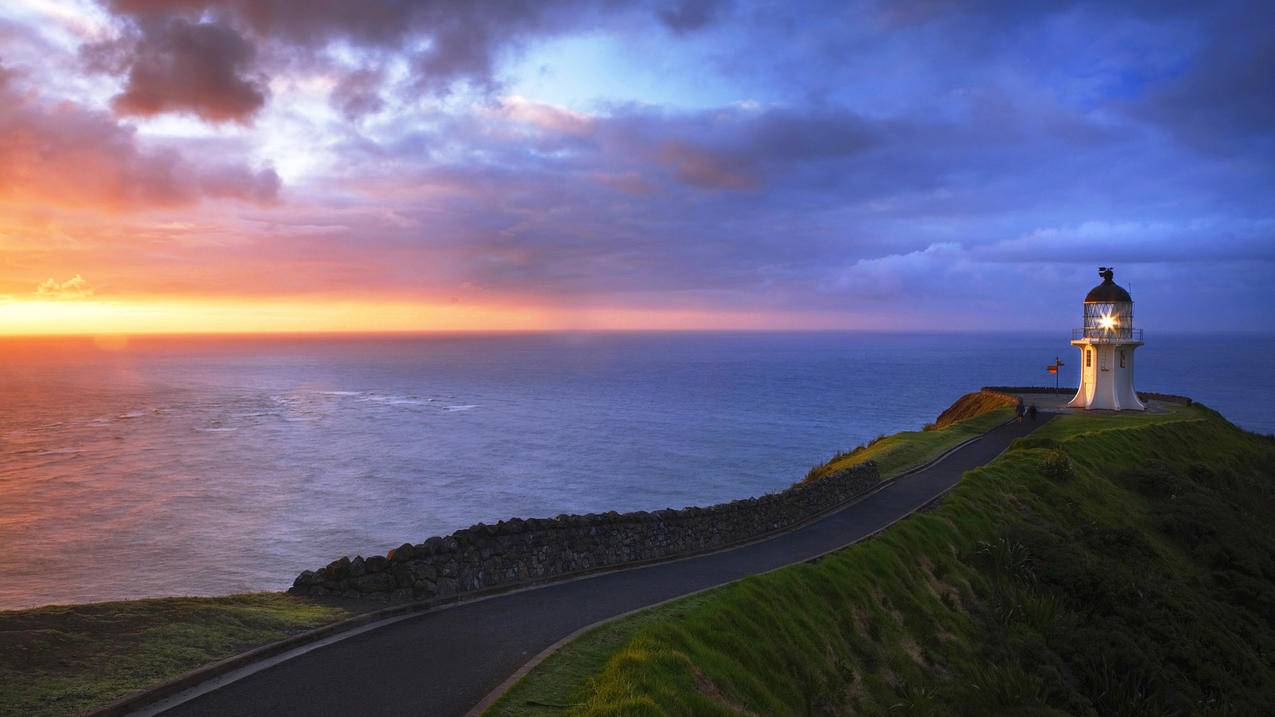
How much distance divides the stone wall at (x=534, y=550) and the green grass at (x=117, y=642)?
1.07 metres

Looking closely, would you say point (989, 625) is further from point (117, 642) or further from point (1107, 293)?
point (1107, 293)

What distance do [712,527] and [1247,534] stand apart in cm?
2321

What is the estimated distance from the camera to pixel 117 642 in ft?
36.5

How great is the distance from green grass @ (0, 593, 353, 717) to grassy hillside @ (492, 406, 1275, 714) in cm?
494

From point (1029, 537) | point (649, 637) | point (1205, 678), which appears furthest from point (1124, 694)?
point (649, 637)

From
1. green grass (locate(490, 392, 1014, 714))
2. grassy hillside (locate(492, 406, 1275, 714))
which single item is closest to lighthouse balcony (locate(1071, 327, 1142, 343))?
grassy hillside (locate(492, 406, 1275, 714))

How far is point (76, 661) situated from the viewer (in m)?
10.4

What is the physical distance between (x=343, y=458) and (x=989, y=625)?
5367 centimetres

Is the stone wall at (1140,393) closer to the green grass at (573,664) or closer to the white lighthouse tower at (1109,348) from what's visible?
the white lighthouse tower at (1109,348)

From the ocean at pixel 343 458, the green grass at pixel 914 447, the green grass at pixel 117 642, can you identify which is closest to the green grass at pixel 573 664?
the green grass at pixel 117 642

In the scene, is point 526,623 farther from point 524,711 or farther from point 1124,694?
point 1124,694

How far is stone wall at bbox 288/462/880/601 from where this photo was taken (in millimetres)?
14734

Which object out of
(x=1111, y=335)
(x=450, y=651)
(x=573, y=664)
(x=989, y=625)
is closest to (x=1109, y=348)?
(x=1111, y=335)

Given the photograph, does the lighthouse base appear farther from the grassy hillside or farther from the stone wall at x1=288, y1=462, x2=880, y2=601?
the stone wall at x1=288, y1=462, x2=880, y2=601
